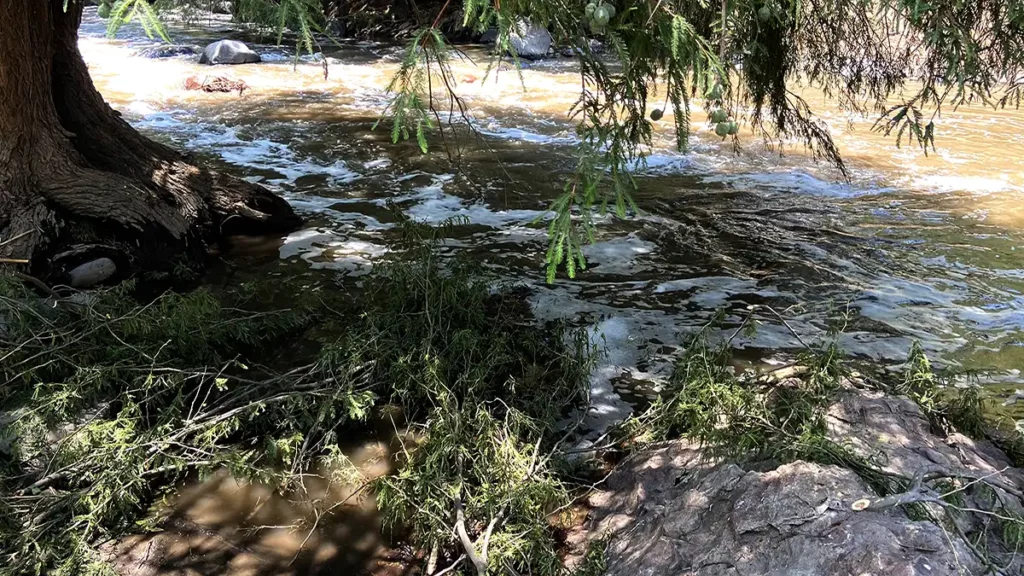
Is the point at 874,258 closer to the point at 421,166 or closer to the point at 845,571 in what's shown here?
the point at 845,571

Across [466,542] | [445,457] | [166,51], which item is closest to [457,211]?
[445,457]

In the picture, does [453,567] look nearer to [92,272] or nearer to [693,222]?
[92,272]

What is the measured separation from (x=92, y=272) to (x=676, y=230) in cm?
580

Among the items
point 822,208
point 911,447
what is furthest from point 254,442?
point 822,208

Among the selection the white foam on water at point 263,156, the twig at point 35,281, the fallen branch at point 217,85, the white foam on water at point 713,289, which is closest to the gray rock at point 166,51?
the fallen branch at point 217,85

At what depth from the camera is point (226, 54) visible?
16875 mm

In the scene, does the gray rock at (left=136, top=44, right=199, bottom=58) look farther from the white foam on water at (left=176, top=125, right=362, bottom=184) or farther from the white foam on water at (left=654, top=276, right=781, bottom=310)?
the white foam on water at (left=654, top=276, right=781, bottom=310)

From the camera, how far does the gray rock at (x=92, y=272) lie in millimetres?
5750

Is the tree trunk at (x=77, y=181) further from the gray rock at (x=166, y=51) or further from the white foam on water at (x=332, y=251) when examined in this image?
the gray rock at (x=166, y=51)

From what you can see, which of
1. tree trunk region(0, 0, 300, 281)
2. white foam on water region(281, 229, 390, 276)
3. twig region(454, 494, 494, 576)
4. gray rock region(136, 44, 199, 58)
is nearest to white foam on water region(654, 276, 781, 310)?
white foam on water region(281, 229, 390, 276)

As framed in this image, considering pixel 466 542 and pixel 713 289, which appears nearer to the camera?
pixel 466 542

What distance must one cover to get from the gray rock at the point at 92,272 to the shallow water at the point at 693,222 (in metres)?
1.18

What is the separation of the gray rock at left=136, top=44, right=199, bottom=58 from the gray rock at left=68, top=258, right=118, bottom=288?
13.8m

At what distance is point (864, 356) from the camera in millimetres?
5102
